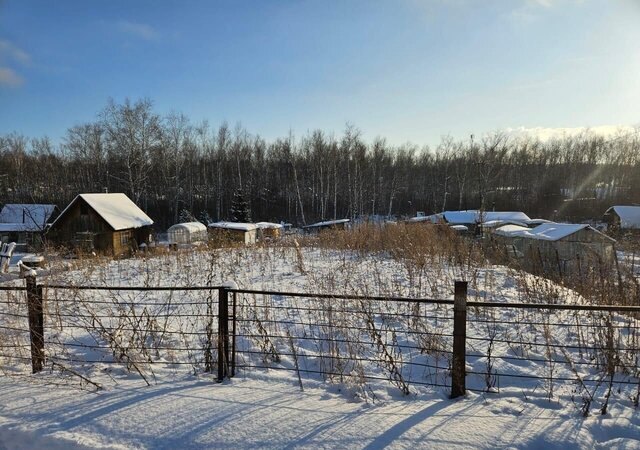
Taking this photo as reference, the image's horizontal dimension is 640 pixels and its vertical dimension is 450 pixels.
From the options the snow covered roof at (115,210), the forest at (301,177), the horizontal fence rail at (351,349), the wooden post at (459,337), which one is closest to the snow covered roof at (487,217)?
the forest at (301,177)

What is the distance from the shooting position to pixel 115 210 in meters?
25.2

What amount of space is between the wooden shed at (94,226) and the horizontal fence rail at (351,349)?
19.8 m

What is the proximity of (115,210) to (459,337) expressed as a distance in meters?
26.5

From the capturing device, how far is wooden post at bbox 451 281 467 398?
139 inches

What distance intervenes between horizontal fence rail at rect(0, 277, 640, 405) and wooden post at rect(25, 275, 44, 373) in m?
0.01

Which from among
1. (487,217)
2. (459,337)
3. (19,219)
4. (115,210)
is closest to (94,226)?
(115,210)

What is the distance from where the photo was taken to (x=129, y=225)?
25422 millimetres

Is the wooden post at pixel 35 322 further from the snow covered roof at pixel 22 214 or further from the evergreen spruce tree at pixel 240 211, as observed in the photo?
the snow covered roof at pixel 22 214

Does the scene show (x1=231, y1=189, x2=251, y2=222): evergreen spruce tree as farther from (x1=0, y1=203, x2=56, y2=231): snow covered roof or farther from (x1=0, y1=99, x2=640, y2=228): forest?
(x1=0, y1=203, x2=56, y2=231): snow covered roof

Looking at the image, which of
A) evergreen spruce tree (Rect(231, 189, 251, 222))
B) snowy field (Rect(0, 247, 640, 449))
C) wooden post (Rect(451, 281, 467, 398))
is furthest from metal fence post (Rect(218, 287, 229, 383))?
evergreen spruce tree (Rect(231, 189, 251, 222))

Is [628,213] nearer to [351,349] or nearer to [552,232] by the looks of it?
[552,232]

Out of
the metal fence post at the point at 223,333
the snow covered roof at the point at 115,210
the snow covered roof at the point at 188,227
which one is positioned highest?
the snow covered roof at the point at 115,210

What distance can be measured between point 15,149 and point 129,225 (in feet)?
143

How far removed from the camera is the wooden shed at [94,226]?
23688mm
